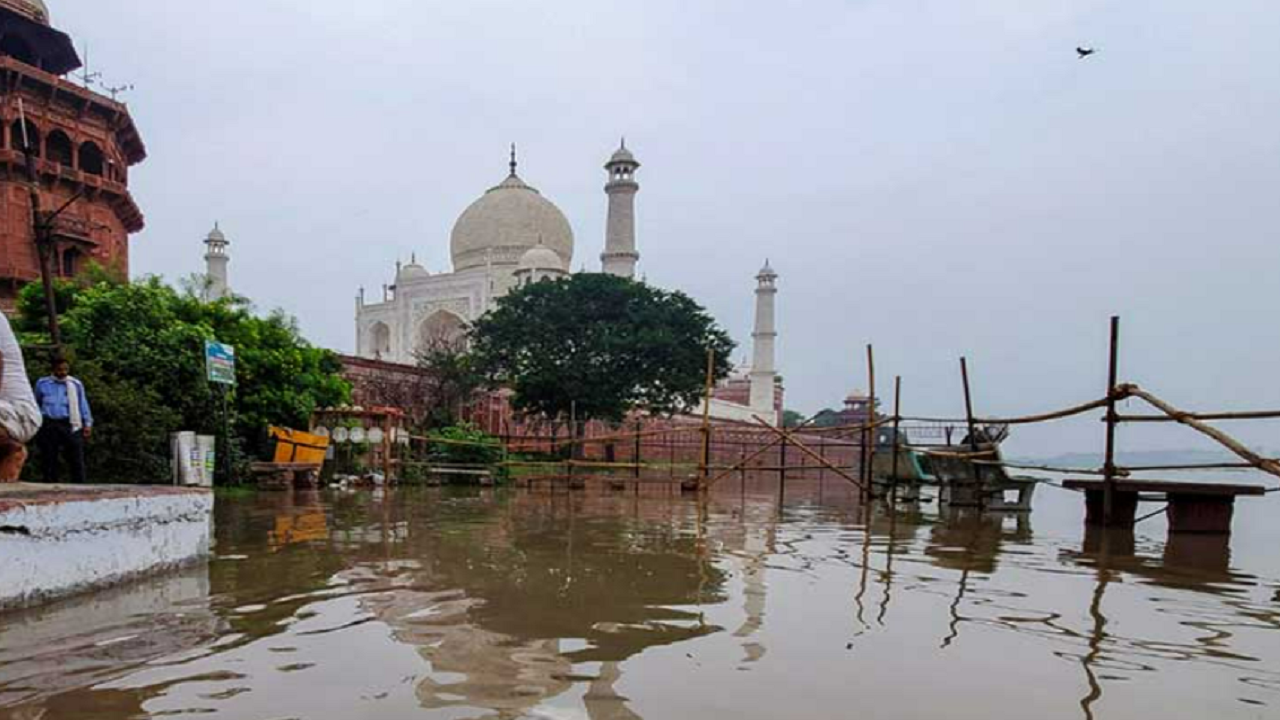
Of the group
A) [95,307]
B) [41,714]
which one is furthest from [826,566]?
[95,307]

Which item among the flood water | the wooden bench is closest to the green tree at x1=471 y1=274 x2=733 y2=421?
the wooden bench

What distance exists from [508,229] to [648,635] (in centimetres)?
3835

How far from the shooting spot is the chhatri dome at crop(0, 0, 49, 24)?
70.2 ft

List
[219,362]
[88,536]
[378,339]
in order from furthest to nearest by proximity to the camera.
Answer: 1. [378,339]
2. [219,362]
3. [88,536]

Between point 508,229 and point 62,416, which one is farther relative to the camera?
point 508,229

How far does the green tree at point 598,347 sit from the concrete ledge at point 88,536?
61.7 feet

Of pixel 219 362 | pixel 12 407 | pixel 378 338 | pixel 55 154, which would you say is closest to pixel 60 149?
pixel 55 154

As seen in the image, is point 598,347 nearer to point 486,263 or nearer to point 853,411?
point 486,263

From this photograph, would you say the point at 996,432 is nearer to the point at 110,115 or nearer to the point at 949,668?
the point at 949,668

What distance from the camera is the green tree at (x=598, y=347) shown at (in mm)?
23891

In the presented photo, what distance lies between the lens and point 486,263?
39.3 m

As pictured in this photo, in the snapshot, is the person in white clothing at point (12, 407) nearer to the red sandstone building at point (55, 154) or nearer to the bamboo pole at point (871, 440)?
the bamboo pole at point (871, 440)

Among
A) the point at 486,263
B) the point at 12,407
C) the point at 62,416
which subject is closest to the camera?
the point at 12,407

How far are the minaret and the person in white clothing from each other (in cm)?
3489
